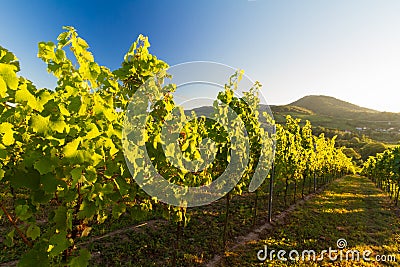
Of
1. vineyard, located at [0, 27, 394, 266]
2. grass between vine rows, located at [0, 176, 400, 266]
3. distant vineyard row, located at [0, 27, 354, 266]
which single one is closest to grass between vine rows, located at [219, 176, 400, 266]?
grass between vine rows, located at [0, 176, 400, 266]

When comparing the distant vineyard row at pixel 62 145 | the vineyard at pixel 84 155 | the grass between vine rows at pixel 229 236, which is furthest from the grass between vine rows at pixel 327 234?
the distant vineyard row at pixel 62 145

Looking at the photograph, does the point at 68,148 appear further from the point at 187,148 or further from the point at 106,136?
the point at 187,148

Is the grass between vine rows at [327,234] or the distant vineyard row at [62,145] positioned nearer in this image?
the distant vineyard row at [62,145]

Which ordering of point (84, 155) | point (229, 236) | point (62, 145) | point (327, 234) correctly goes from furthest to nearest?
point (327, 234) < point (229, 236) < point (62, 145) < point (84, 155)

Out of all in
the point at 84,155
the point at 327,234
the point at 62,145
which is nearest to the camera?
the point at 84,155

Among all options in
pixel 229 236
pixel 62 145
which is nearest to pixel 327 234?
pixel 229 236

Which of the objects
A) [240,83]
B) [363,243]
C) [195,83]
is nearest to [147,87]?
[195,83]

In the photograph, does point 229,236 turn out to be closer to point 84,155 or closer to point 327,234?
point 327,234

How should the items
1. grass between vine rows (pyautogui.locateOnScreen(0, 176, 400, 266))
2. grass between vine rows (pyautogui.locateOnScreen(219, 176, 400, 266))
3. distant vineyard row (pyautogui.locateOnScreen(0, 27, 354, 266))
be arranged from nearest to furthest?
distant vineyard row (pyautogui.locateOnScreen(0, 27, 354, 266))
grass between vine rows (pyautogui.locateOnScreen(0, 176, 400, 266))
grass between vine rows (pyautogui.locateOnScreen(219, 176, 400, 266))

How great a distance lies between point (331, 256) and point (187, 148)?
28.4 feet

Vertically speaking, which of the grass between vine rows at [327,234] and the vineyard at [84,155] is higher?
the vineyard at [84,155]

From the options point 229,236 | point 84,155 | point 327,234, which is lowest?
point 327,234

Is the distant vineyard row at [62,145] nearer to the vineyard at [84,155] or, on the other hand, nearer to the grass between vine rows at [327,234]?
the vineyard at [84,155]

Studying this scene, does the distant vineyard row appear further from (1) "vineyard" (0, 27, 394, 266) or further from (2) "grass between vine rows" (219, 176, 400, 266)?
(2) "grass between vine rows" (219, 176, 400, 266)
